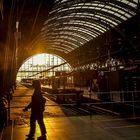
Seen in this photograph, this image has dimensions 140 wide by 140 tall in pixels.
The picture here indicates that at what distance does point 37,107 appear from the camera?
25.9ft

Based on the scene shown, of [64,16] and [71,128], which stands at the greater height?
[64,16]

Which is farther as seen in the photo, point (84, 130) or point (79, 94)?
point (79, 94)

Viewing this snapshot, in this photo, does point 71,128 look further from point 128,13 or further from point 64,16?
point 64,16

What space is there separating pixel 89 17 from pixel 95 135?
41.7 metres

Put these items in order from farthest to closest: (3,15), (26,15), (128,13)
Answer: (128,13), (26,15), (3,15)

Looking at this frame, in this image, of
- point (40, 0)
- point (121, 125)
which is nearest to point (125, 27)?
point (40, 0)

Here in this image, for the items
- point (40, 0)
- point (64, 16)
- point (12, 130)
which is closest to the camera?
point (12, 130)

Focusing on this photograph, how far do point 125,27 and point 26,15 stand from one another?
85.5ft

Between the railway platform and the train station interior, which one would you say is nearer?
the railway platform

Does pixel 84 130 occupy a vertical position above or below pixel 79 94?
below

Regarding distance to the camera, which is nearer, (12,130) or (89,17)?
(12,130)

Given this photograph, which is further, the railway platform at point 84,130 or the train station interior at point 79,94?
the train station interior at point 79,94

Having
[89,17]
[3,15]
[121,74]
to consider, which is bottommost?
[121,74]

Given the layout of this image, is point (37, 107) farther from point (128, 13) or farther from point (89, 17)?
point (89, 17)
